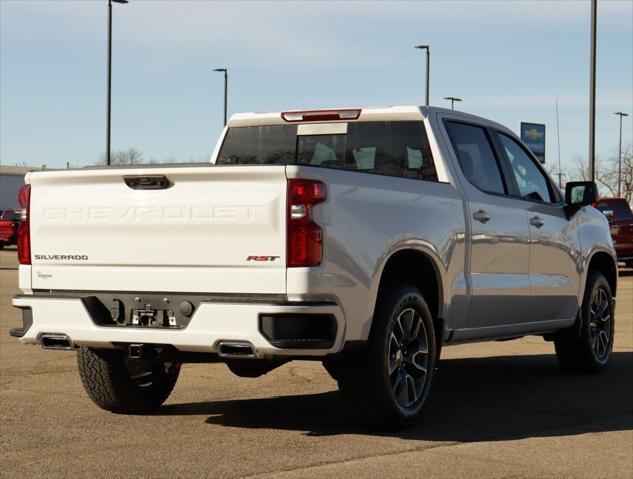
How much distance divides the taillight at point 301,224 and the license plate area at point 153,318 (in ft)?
2.58

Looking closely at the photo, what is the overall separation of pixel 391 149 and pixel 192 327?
2334mm

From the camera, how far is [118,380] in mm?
7809

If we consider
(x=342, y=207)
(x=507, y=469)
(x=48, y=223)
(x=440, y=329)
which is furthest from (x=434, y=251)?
(x=48, y=223)

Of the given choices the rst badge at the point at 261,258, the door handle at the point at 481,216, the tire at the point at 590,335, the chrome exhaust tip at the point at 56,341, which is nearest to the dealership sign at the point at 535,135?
the tire at the point at 590,335

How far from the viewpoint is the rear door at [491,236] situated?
8.31 m

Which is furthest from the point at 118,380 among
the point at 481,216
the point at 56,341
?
the point at 481,216

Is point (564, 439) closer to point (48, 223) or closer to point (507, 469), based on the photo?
point (507, 469)

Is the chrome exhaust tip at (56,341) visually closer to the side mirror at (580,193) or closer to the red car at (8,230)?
the side mirror at (580,193)

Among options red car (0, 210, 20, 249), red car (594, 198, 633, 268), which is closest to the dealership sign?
red car (0, 210, 20, 249)

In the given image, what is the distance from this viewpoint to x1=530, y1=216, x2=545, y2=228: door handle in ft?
30.1

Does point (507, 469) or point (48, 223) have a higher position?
point (48, 223)

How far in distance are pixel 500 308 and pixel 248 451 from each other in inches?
111

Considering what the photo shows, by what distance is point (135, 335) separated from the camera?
6867 mm

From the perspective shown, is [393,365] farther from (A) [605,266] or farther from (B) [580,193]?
(A) [605,266]
